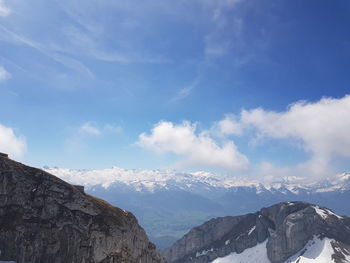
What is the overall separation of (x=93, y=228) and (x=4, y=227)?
1883 centimetres

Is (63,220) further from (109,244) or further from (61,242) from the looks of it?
(109,244)

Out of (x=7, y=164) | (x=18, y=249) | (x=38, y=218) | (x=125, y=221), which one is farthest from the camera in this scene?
(x=125, y=221)

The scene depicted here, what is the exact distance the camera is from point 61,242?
78875mm

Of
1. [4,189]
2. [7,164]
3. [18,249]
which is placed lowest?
[18,249]

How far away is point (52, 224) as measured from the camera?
80125 millimetres

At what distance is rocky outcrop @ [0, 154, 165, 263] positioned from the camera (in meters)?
75.6

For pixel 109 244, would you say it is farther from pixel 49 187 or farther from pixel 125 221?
pixel 49 187

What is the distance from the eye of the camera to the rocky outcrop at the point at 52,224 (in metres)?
75.6

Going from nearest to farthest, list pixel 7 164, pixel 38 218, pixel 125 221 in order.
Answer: pixel 38 218 → pixel 7 164 → pixel 125 221

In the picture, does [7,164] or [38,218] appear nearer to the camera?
[38,218]

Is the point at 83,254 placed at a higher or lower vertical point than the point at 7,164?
lower

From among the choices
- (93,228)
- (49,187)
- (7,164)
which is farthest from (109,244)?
(7,164)

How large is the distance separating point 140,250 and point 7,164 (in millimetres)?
41078

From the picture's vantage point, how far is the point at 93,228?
84.9 metres
